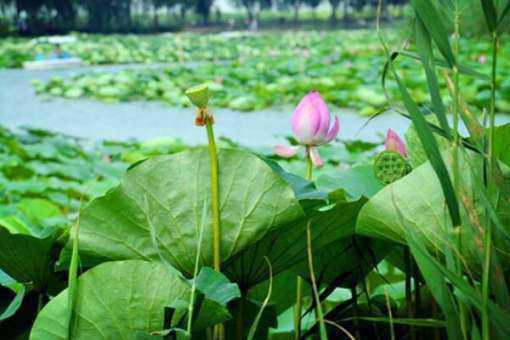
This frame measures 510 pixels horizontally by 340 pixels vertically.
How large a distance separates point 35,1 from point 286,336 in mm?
22063

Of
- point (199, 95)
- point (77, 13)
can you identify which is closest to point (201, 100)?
point (199, 95)

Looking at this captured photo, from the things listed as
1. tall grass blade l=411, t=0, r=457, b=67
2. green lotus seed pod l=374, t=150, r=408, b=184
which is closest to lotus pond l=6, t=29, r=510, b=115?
green lotus seed pod l=374, t=150, r=408, b=184

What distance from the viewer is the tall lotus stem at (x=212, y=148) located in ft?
0.99

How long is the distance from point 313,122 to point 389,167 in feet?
0.44

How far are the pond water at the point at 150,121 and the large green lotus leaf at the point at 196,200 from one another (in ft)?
10.4

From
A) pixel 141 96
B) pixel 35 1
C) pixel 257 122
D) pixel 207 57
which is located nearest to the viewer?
pixel 257 122

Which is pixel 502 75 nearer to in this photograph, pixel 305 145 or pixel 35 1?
pixel 305 145

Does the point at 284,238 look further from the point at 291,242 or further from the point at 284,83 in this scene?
the point at 284,83

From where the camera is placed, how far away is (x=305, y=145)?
526mm

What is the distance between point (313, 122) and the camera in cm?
50

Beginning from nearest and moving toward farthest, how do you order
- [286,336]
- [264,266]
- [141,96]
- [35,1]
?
1. [264,266]
2. [286,336]
3. [141,96]
4. [35,1]

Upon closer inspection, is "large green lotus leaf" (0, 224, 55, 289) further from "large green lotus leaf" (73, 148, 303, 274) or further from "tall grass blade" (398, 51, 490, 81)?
"tall grass blade" (398, 51, 490, 81)

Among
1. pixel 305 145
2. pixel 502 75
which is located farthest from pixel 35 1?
pixel 305 145

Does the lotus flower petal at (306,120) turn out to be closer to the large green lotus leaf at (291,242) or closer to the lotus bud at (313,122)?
the lotus bud at (313,122)
